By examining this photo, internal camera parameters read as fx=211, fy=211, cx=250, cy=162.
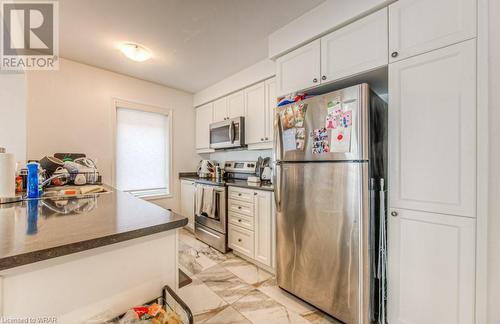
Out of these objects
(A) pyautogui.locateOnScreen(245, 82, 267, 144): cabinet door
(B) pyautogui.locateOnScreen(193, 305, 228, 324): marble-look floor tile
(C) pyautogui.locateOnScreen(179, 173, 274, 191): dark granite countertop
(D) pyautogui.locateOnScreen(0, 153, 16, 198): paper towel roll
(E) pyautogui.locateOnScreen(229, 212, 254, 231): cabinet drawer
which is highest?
(A) pyautogui.locateOnScreen(245, 82, 267, 144): cabinet door

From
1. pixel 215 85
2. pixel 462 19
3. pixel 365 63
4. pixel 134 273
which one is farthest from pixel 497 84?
pixel 215 85

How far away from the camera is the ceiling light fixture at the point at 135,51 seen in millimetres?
2332

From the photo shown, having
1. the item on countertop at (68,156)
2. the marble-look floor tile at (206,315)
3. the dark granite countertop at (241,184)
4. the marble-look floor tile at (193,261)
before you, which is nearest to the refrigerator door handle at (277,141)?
the dark granite countertop at (241,184)

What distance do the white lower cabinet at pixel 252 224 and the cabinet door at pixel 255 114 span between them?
0.75 meters

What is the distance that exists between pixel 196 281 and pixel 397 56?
250cm

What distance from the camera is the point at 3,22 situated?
5.60ft

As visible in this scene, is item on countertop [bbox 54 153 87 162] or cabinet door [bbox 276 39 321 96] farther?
item on countertop [bbox 54 153 87 162]

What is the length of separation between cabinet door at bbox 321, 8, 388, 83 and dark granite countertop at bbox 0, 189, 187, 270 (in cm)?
156

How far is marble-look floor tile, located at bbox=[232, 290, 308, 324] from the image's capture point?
1587 mm

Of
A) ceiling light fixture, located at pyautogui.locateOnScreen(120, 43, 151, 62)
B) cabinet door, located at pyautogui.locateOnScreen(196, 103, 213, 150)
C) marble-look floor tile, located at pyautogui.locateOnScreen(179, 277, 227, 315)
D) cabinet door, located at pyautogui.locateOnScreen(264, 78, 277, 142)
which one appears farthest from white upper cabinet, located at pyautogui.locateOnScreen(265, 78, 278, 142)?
marble-look floor tile, located at pyautogui.locateOnScreen(179, 277, 227, 315)

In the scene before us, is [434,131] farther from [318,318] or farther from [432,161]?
[318,318]

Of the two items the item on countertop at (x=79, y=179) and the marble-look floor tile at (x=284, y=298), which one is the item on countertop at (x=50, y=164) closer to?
the item on countertop at (x=79, y=179)

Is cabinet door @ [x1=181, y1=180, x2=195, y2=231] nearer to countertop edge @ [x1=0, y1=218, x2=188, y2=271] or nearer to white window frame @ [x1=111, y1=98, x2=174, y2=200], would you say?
white window frame @ [x1=111, y1=98, x2=174, y2=200]

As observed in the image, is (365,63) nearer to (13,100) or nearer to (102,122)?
(13,100)
